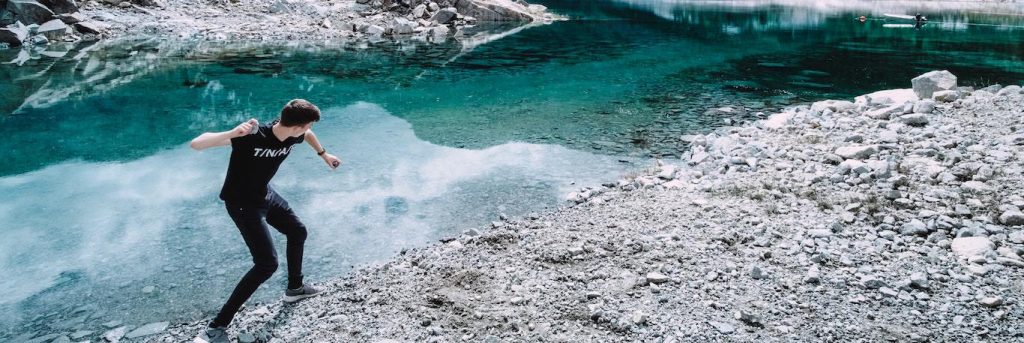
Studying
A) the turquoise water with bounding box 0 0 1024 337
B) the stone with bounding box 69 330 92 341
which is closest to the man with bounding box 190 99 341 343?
the turquoise water with bounding box 0 0 1024 337

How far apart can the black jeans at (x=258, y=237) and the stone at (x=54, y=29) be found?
36963mm

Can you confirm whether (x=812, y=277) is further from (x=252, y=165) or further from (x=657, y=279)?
(x=252, y=165)

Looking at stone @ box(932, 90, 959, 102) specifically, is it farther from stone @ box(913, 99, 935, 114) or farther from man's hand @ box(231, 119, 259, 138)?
man's hand @ box(231, 119, 259, 138)

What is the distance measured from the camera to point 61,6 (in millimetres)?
37094

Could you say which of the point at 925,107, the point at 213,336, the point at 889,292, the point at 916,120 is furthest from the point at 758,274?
the point at 925,107

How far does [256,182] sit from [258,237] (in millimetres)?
573

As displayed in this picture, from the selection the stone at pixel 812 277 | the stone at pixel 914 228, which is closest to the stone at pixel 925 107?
the stone at pixel 914 228

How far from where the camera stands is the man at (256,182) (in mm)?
5734

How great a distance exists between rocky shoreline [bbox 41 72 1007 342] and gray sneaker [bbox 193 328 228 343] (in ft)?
0.83

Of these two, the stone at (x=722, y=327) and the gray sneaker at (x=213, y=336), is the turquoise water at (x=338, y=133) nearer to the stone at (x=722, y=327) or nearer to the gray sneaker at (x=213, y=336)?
the gray sneaker at (x=213, y=336)

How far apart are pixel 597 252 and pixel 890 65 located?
2862 centimetres

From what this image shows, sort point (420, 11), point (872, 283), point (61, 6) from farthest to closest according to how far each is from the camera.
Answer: point (420, 11) → point (61, 6) → point (872, 283)

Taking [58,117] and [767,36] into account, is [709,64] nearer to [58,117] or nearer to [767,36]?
[767,36]

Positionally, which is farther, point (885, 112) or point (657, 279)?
point (885, 112)
